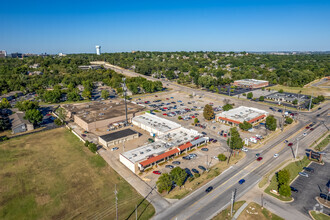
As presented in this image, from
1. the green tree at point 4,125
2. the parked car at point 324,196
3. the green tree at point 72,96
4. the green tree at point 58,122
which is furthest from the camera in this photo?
the green tree at point 72,96

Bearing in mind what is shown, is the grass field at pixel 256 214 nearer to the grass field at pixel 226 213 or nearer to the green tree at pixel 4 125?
the grass field at pixel 226 213

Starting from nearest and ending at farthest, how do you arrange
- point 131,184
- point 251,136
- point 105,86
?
point 131,184
point 251,136
point 105,86

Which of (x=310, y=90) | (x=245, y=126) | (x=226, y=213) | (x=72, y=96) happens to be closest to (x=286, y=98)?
(x=310, y=90)

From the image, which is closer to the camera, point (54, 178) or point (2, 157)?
point (54, 178)

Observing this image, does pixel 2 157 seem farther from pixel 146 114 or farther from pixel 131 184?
pixel 146 114

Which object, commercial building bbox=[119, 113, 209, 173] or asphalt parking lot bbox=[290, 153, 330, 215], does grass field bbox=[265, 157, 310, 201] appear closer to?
asphalt parking lot bbox=[290, 153, 330, 215]

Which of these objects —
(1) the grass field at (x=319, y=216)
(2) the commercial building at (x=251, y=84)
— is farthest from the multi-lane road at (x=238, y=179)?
(2) the commercial building at (x=251, y=84)

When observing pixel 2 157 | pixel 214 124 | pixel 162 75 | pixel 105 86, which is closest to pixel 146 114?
pixel 214 124
